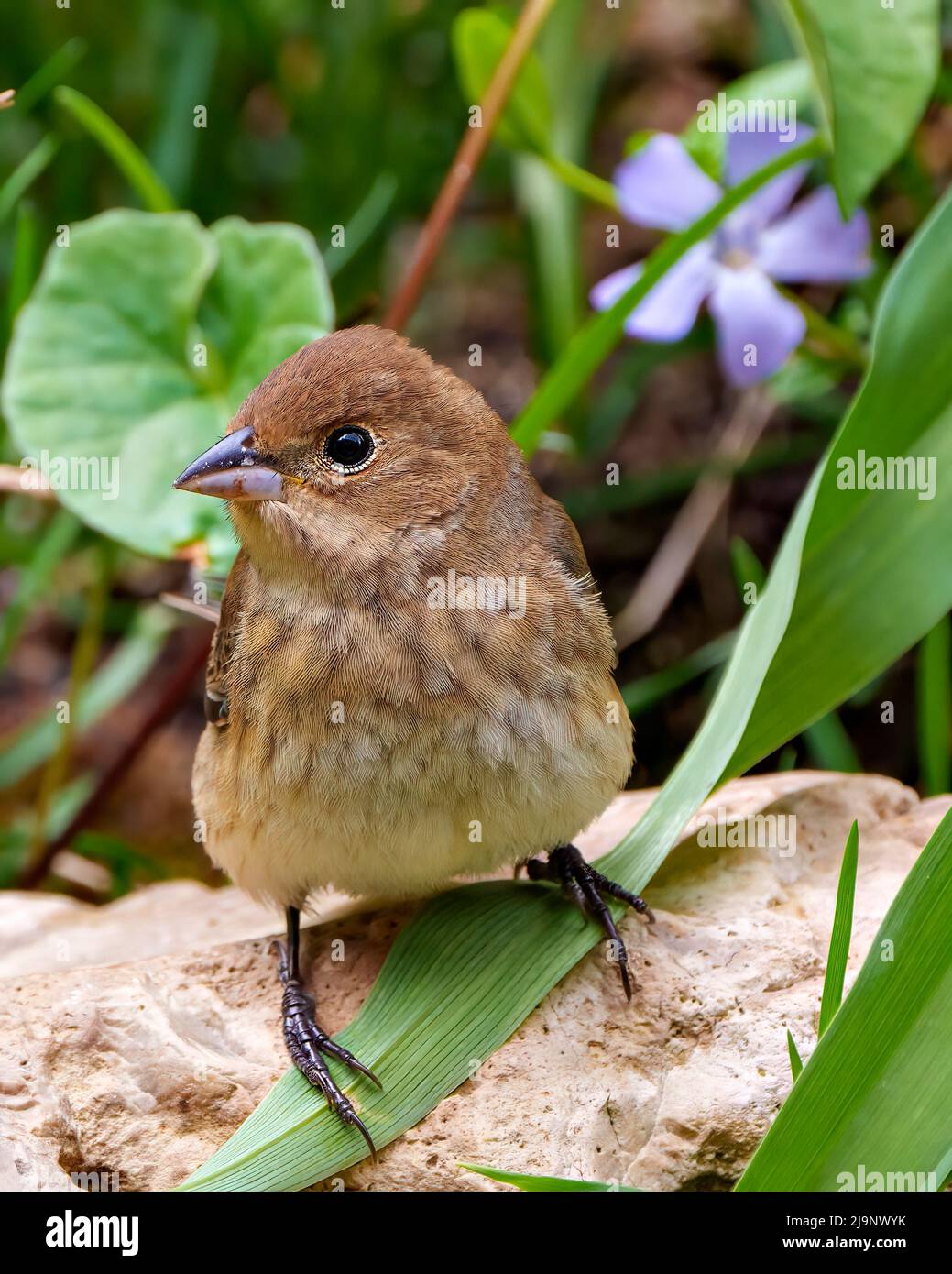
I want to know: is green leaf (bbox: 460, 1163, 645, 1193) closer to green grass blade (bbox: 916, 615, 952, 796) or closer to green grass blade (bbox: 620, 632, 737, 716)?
green grass blade (bbox: 916, 615, 952, 796)

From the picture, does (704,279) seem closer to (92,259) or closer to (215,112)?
(92,259)

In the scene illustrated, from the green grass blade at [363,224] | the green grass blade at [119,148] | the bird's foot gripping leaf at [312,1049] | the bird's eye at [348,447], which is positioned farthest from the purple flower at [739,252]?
the bird's foot gripping leaf at [312,1049]

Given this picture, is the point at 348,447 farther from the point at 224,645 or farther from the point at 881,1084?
the point at 881,1084

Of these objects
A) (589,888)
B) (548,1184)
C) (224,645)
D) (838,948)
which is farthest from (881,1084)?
(224,645)

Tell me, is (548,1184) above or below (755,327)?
below

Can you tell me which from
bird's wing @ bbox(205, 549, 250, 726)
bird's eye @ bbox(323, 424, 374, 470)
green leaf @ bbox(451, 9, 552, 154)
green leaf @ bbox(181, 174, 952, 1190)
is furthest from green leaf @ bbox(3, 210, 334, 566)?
green leaf @ bbox(181, 174, 952, 1190)
